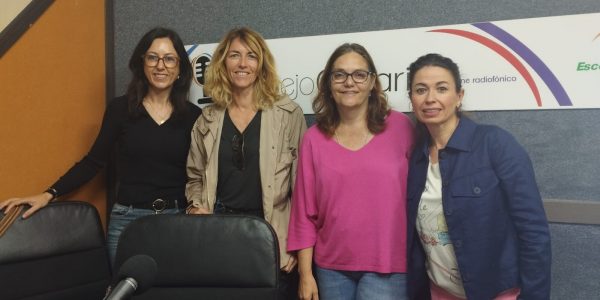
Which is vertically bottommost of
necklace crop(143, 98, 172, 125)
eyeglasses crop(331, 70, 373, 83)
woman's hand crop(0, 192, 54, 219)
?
woman's hand crop(0, 192, 54, 219)

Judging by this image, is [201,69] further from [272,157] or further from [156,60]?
[272,157]

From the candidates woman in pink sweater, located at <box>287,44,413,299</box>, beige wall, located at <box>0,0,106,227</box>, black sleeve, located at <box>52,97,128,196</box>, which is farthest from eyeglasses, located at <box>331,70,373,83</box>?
beige wall, located at <box>0,0,106,227</box>

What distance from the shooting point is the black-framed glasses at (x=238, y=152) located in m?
1.44

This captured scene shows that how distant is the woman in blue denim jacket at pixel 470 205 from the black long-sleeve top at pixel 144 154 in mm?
887

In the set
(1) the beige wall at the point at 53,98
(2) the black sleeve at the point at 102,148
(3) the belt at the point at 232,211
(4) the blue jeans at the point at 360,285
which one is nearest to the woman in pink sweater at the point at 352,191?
(4) the blue jeans at the point at 360,285

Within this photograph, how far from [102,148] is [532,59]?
1599 mm

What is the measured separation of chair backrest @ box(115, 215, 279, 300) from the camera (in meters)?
1.13

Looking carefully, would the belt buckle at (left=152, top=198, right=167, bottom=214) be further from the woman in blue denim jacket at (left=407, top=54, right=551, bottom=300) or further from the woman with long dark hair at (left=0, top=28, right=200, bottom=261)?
the woman in blue denim jacket at (left=407, top=54, right=551, bottom=300)

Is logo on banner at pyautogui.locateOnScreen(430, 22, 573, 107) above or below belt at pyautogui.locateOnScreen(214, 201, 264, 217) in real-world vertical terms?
above

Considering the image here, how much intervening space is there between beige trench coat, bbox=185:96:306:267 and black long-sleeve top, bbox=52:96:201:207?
0.12 meters

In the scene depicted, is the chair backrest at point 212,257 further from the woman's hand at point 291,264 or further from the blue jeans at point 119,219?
the blue jeans at point 119,219

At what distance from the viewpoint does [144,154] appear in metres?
1.60

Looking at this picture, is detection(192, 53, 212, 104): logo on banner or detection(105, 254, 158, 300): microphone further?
detection(192, 53, 212, 104): logo on banner

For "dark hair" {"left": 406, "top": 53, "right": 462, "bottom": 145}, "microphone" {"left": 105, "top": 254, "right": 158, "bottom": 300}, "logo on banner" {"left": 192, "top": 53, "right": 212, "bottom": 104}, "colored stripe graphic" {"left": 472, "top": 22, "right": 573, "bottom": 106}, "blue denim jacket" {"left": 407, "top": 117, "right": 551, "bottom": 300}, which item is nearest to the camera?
"microphone" {"left": 105, "top": 254, "right": 158, "bottom": 300}
